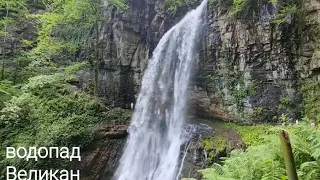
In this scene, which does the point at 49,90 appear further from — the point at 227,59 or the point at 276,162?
the point at 276,162

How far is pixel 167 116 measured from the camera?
37.7 feet

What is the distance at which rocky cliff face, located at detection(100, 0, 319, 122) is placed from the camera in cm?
971

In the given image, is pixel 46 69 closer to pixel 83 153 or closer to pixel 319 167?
pixel 83 153

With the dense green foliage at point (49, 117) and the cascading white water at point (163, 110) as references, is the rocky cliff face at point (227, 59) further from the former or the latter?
the dense green foliage at point (49, 117)

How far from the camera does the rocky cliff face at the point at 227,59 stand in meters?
9.71

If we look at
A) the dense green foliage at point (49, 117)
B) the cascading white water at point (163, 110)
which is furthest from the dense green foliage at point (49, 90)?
the cascading white water at point (163, 110)

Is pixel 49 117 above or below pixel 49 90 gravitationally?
below

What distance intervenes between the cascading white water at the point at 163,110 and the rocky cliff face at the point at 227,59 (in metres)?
0.53

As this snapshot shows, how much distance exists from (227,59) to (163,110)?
11.2 ft

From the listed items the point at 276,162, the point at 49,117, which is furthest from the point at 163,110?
the point at 276,162

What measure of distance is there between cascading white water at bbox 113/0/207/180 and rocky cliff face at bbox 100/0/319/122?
20.8 inches

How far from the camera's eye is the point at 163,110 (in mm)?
11742

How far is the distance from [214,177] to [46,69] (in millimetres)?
10011

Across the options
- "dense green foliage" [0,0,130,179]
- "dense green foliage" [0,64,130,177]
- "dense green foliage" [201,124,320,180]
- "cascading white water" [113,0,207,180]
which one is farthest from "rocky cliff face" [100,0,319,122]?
"dense green foliage" [201,124,320,180]
